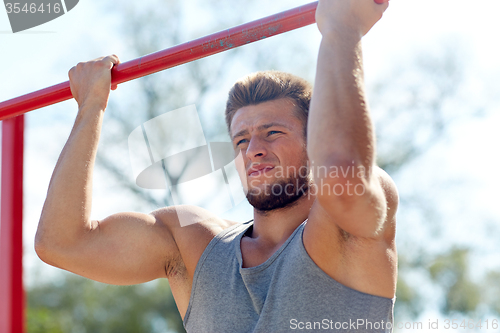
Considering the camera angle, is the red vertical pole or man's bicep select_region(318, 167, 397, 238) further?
the red vertical pole

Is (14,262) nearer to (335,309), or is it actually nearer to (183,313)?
(183,313)

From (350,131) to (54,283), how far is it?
483 inches

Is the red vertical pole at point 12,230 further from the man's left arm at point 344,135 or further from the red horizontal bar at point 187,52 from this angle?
the man's left arm at point 344,135

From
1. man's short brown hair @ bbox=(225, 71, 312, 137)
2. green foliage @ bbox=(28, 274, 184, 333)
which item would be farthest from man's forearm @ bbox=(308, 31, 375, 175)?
green foliage @ bbox=(28, 274, 184, 333)

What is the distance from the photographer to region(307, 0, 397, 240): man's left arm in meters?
0.91

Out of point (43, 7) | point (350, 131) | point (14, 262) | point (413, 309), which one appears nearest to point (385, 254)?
point (350, 131)

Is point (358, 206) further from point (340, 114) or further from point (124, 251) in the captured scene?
point (124, 251)

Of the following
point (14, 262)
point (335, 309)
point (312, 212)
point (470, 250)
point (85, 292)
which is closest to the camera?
point (335, 309)

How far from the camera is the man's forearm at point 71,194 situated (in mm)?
1415

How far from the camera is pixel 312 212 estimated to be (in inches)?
52.6

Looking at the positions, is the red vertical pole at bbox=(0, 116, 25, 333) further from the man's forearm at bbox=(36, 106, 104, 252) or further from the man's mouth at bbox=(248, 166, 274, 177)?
the man's mouth at bbox=(248, 166, 274, 177)

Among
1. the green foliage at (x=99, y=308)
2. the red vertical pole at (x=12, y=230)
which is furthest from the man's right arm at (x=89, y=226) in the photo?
the green foliage at (x=99, y=308)

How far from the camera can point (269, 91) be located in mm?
1748

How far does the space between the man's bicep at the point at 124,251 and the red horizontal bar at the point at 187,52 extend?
0.46 m
